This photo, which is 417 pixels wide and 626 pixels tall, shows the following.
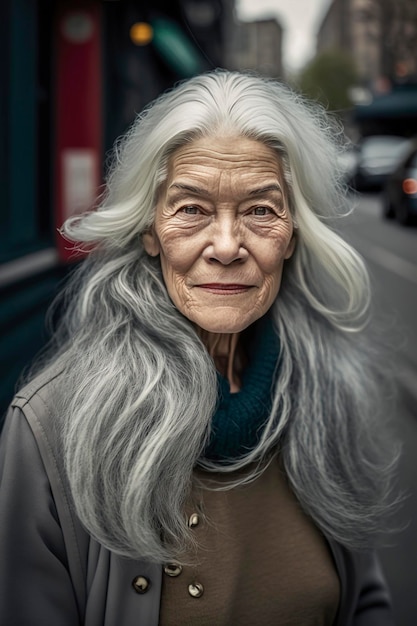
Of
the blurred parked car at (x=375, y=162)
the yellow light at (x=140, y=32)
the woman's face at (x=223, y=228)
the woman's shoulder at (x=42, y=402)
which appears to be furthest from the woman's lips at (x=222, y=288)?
the blurred parked car at (x=375, y=162)

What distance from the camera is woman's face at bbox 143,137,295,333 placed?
5.03ft

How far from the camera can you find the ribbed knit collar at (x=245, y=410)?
63.6 inches

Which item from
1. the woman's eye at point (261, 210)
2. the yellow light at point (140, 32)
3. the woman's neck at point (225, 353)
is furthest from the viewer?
the yellow light at point (140, 32)

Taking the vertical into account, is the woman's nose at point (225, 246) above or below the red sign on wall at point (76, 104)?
below

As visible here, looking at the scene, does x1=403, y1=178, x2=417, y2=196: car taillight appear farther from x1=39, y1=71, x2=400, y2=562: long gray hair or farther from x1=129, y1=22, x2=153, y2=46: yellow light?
x1=39, y1=71, x2=400, y2=562: long gray hair

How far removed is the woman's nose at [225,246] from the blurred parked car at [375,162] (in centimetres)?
2138

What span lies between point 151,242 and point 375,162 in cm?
2193

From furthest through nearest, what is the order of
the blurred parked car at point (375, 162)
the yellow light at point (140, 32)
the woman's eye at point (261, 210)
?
the blurred parked car at point (375, 162)
the yellow light at point (140, 32)
the woman's eye at point (261, 210)

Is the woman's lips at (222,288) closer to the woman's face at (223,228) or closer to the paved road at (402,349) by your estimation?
the woman's face at (223,228)

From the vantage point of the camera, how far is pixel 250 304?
1.60m

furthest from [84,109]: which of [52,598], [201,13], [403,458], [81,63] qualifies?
[201,13]

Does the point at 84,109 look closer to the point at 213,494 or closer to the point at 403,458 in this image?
the point at 403,458

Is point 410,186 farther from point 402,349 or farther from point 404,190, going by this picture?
point 402,349

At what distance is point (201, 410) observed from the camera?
157cm
